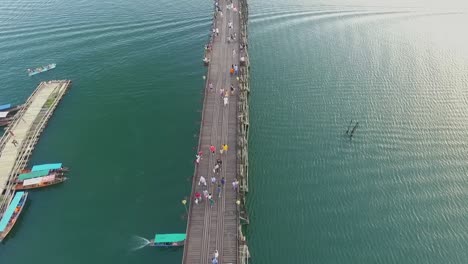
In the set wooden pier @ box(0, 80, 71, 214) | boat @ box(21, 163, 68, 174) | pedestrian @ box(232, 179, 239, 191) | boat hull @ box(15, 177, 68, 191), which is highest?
wooden pier @ box(0, 80, 71, 214)

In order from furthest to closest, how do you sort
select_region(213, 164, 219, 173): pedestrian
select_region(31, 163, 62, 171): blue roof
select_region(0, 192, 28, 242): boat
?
select_region(31, 163, 62, 171): blue roof < select_region(213, 164, 219, 173): pedestrian < select_region(0, 192, 28, 242): boat

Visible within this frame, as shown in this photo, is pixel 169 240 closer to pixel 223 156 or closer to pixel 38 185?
pixel 223 156

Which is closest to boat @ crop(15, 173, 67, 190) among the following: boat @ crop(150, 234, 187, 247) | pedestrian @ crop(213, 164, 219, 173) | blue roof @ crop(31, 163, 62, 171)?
blue roof @ crop(31, 163, 62, 171)

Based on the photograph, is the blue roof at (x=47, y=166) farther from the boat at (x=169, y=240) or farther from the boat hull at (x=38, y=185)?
the boat at (x=169, y=240)

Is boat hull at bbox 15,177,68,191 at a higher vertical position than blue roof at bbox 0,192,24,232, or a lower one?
higher

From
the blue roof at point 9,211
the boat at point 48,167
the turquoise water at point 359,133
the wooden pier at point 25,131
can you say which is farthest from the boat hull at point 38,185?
the turquoise water at point 359,133

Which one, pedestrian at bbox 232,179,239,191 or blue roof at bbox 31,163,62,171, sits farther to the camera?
blue roof at bbox 31,163,62,171

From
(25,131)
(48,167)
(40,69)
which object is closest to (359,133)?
(48,167)

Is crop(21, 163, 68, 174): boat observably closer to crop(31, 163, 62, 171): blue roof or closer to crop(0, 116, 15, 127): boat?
crop(31, 163, 62, 171): blue roof
